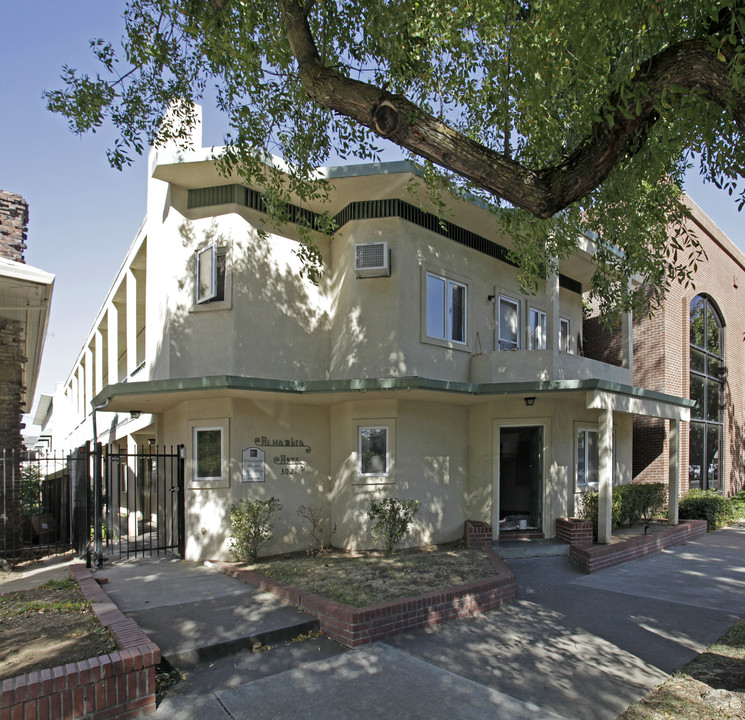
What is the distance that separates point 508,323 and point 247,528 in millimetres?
7568

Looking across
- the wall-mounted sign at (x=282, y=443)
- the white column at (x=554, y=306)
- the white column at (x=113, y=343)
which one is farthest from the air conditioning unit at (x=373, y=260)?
the white column at (x=113, y=343)

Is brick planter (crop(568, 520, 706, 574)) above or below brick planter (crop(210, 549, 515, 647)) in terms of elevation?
below

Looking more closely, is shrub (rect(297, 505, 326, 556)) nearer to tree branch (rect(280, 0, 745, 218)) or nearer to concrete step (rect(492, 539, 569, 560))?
concrete step (rect(492, 539, 569, 560))

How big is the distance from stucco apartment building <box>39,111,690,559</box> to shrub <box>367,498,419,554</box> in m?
0.35

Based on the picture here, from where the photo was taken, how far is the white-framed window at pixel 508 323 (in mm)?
13379

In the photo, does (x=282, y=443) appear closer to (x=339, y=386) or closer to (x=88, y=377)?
(x=339, y=386)

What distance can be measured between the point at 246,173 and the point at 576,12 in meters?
5.73

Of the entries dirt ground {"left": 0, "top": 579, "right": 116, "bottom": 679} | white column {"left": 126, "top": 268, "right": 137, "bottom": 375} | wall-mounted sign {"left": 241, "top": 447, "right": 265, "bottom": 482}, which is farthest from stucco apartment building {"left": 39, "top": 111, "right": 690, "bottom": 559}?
dirt ground {"left": 0, "top": 579, "right": 116, "bottom": 679}

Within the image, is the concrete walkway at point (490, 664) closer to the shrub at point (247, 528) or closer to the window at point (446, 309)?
the shrub at point (247, 528)

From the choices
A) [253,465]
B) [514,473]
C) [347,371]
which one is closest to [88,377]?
Answer: [253,465]

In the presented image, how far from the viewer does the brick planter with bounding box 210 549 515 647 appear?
20.2 ft

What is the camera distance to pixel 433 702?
4.89 meters

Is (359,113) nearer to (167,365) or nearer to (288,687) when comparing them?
(288,687)

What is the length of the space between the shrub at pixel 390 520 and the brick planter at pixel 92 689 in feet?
19.9
